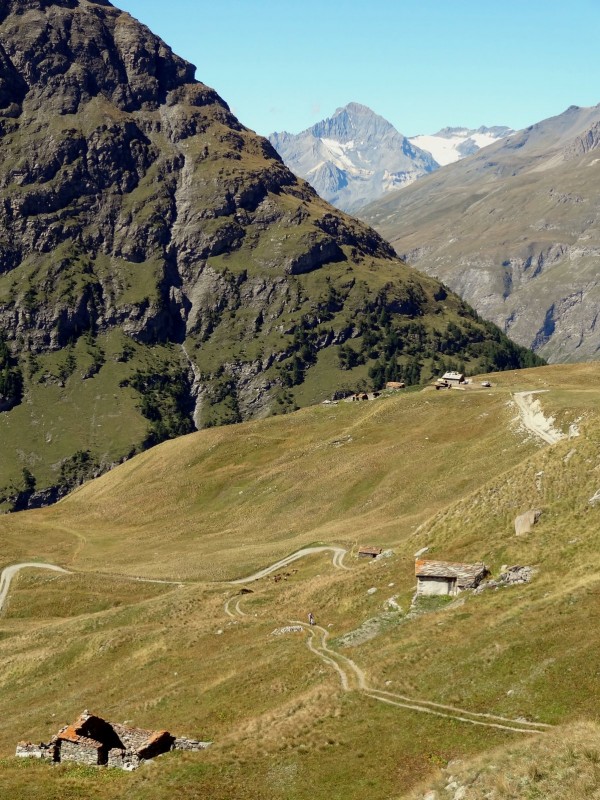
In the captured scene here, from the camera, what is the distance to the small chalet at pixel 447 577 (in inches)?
2303

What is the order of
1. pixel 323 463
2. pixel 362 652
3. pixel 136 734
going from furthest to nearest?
pixel 323 463
pixel 362 652
pixel 136 734

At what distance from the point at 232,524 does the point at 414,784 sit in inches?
4300

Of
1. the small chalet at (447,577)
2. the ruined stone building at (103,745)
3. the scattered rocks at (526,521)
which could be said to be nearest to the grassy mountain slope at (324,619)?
the scattered rocks at (526,521)

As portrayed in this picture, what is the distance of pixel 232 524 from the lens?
142125 mm

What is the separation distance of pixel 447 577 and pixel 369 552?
31541 millimetres

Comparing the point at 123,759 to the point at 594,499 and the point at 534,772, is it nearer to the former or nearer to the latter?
the point at 534,772

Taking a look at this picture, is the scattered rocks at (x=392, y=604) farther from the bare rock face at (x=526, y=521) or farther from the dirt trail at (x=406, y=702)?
the bare rock face at (x=526, y=521)

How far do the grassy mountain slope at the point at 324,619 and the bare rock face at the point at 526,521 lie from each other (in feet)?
2.15

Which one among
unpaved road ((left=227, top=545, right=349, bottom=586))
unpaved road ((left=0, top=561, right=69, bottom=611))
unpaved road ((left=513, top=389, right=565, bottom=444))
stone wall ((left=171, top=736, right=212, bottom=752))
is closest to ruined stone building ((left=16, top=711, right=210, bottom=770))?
stone wall ((left=171, top=736, right=212, bottom=752))

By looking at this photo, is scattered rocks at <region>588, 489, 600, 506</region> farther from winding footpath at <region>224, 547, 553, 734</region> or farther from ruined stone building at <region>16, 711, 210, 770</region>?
ruined stone building at <region>16, 711, 210, 770</region>

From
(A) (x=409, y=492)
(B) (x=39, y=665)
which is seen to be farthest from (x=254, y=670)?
(A) (x=409, y=492)

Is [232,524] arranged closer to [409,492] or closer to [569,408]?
[409,492]

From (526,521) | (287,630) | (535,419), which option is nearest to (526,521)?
(526,521)

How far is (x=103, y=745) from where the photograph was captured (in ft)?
135
